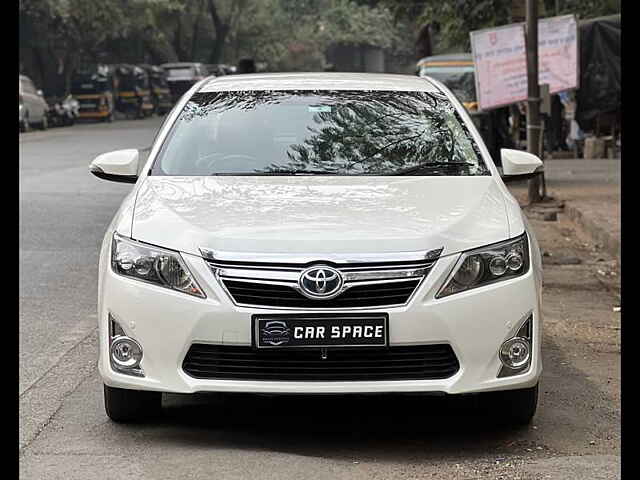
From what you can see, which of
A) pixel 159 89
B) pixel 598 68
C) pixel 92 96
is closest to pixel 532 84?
pixel 598 68

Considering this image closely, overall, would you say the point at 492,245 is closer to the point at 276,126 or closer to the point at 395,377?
the point at 395,377

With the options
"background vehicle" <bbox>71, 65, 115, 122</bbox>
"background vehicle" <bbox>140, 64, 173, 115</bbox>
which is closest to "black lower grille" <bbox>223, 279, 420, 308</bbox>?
"background vehicle" <bbox>71, 65, 115, 122</bbox>

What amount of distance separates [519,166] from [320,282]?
1868 millimetres

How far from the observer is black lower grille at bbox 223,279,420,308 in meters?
5.02

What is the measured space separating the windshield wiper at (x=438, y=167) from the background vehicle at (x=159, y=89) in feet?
180

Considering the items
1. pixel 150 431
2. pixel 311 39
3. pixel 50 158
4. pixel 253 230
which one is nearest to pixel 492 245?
pixel 253 230

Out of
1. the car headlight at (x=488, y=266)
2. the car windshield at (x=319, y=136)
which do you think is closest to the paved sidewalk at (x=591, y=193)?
the car windshield at (x=319, y=136)

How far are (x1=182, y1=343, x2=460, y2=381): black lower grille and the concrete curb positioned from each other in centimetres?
728

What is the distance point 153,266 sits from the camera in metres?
5.21

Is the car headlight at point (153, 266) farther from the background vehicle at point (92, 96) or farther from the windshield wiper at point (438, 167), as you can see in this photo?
the background vehicle at point (92, 96)

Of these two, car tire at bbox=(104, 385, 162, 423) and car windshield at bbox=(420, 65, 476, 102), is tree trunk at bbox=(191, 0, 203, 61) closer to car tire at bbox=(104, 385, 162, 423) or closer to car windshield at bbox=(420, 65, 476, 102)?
car windshield at bbox=(420, 65, 476, 102)

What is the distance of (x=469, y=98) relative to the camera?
20375 millimetres

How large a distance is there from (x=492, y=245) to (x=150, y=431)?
1667 mm

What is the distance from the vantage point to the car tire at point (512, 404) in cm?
548
